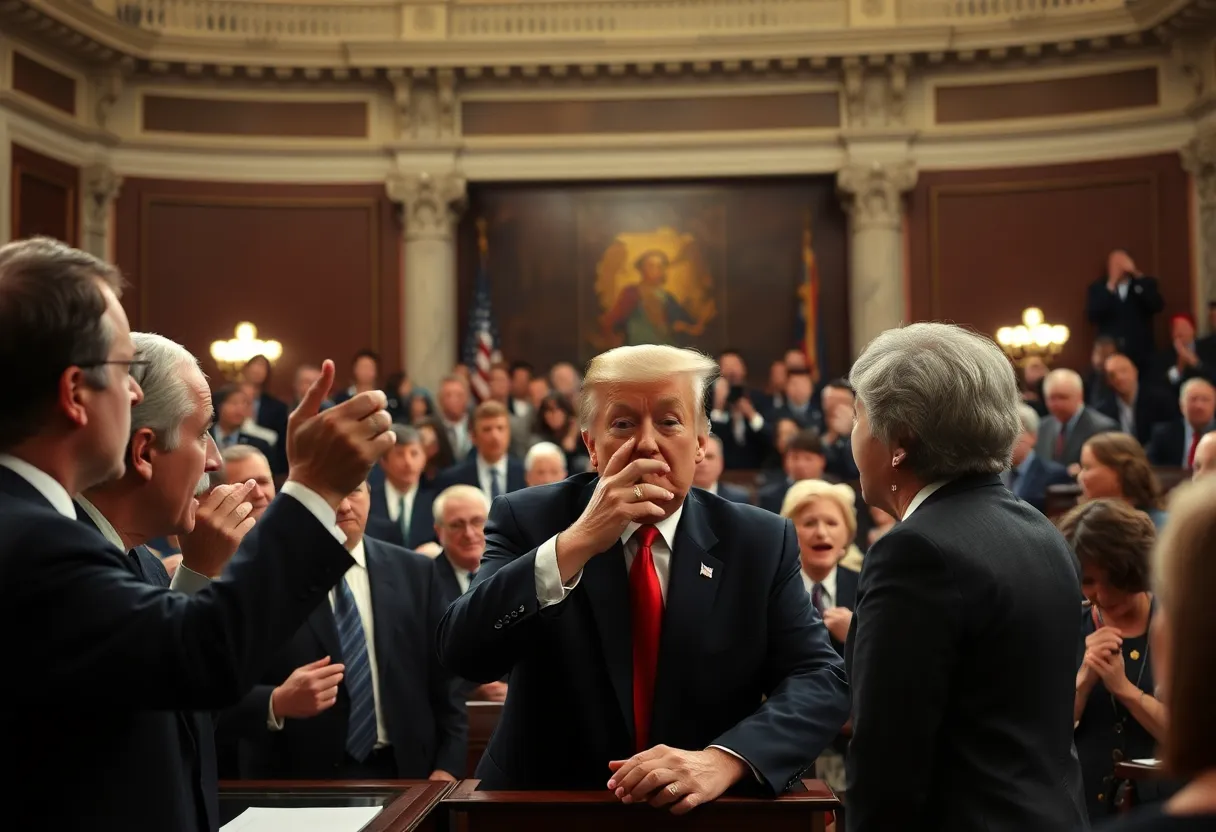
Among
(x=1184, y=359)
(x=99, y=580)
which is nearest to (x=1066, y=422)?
(x=1184, y=359)

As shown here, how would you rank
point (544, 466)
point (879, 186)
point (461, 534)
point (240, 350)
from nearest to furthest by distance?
point (461, 534) < point (544, 466) < point (240, 350) < point (879, 186)

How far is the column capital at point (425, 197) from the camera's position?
1328 cm

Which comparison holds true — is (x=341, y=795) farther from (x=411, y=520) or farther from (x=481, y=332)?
(x=481, y=332)

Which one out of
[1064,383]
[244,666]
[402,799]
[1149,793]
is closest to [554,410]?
[1064,383]

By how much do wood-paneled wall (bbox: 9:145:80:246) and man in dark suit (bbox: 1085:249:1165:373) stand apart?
9.51 metres

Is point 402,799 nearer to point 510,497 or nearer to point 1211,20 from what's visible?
point 510,497

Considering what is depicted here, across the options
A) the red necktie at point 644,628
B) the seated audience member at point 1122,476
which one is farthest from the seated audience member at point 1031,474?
the red necktie at point 644,628

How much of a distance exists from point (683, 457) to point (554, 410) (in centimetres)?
605

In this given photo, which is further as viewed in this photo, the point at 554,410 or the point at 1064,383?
the point at 554,410

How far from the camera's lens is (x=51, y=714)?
5.03 feet

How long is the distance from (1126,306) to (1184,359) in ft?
6.59

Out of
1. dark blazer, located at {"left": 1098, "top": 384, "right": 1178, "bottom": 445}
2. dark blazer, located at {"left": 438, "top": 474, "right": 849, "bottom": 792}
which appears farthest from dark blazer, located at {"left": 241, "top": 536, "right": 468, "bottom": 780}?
dark blazer, located at {"left": 1098, "top": 384, "right": 1178, "bottom": 445}

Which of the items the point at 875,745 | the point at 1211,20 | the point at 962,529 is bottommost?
the point at 875,745

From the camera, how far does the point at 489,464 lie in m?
7.18
